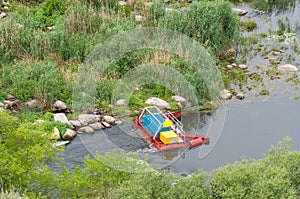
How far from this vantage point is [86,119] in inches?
726

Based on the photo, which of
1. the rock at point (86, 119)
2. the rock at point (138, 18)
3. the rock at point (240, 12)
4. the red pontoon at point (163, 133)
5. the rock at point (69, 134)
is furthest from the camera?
the rock at point (240, 12)

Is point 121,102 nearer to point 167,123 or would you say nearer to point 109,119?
point 109,119

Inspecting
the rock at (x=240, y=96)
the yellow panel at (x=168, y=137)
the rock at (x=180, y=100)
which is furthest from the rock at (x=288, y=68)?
the yellow panel at (x=168, y=137)

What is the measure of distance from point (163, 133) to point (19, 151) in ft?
17.8

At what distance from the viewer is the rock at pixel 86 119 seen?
18.4 meters

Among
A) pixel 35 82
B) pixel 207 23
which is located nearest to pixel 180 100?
pixel 207 23

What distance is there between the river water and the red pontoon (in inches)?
7.6

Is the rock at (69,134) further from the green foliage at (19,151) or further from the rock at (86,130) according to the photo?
the green foliage at (19,151)

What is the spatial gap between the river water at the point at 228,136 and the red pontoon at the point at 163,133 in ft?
0.63

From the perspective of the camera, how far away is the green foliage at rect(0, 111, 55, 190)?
41.1 feet

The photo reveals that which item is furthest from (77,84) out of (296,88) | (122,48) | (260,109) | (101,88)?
(296,88)

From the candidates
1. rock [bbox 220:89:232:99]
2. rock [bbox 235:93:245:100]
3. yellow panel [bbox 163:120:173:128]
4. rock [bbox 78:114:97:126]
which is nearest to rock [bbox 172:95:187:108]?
rock [bbox 220:89:232:99]

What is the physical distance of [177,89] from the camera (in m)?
20.1

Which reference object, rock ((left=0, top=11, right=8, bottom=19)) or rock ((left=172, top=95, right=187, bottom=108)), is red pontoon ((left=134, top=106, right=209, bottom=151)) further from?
rock ((left=0, top=11, right=8, bottom=19))
